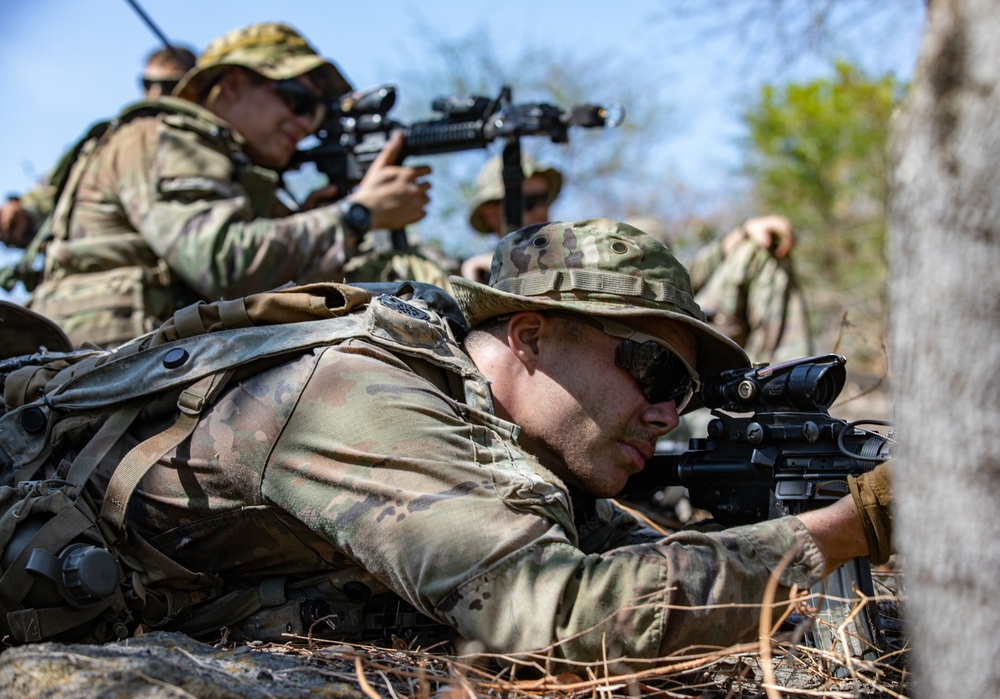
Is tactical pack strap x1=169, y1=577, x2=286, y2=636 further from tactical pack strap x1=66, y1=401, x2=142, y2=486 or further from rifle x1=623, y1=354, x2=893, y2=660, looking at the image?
rifle x1=623, y1=354, x2=893, y2=660

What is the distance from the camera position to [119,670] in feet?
6.74

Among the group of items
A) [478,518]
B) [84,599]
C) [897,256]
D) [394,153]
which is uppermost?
[394,153]

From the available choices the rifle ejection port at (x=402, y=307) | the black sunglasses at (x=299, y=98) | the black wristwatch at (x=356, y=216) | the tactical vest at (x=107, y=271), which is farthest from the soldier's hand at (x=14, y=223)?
the rifle ejection port at (x=402, y=307)

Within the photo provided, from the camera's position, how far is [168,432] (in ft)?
9.51

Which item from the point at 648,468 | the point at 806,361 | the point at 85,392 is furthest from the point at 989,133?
the point at 85,392

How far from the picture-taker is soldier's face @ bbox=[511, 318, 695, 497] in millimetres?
3229

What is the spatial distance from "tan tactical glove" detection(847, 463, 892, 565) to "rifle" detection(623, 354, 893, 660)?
0.21 meters

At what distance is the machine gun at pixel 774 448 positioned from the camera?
296 centimetres

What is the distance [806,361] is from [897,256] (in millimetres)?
1753

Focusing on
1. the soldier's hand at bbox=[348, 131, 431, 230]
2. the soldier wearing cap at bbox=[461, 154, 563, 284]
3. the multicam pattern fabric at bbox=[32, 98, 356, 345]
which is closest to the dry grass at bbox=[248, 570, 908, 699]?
the multicam pattern fabric at bbox=[32, 98, 356, 345]

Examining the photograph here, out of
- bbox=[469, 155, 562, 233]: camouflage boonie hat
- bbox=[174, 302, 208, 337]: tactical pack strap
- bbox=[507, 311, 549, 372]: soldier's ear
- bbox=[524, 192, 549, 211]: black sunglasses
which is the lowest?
bbox=[507, 311, 549, 372]: soldier's ear

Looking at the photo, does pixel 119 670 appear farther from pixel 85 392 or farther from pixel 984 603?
pixel 984 603

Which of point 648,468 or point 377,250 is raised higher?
point 377,250

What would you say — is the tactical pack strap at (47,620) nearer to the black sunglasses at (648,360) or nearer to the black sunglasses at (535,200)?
the black sunglasses at (648,360)
